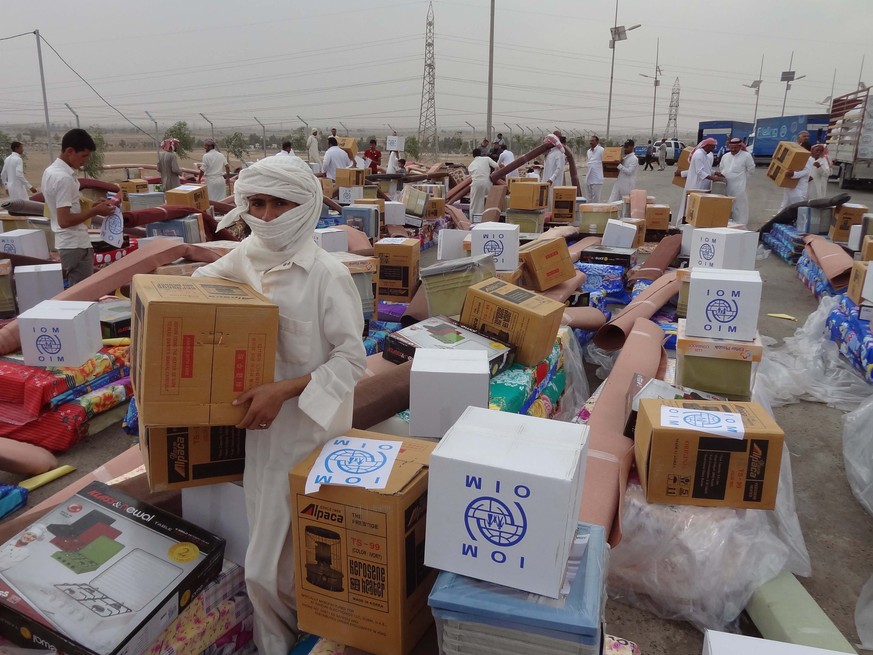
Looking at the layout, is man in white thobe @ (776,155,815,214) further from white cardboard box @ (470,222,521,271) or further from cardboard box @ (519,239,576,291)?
white cardboard box @ (470,222,521,271)

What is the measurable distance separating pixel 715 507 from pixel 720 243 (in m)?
3.06

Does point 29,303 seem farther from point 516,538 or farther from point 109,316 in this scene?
point 516,538

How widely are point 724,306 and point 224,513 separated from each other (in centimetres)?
262

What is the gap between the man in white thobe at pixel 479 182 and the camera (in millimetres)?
10234

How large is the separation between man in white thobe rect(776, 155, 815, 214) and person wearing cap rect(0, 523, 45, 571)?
35.1 ft

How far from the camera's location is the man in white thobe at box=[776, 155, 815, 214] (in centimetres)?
996

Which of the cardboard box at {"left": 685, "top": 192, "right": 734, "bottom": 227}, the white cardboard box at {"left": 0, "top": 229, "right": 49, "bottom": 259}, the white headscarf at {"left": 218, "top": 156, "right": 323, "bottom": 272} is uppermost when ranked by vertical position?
the white headscarf at {"left": 218, "top": 156, "right": 323, "bottom": 272}

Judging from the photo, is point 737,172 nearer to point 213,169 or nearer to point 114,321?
point 213,169

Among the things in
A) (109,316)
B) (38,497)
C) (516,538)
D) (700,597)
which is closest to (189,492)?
(516,538)

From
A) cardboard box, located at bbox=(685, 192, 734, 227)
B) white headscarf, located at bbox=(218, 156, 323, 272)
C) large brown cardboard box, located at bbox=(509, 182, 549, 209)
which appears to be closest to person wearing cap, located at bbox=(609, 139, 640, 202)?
large brown cardboard box, located at bbox=(509, 182, 549, 209)

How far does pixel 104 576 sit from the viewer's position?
1.79m

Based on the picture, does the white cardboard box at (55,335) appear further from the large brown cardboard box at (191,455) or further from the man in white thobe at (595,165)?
the man in white thobe at (595,165)

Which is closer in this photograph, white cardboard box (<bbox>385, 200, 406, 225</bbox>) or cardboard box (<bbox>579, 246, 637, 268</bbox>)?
cardboard box (<bbox>579, 246, 637, 268</bbox>)

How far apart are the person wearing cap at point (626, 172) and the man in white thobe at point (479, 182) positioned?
3144 millimetres
